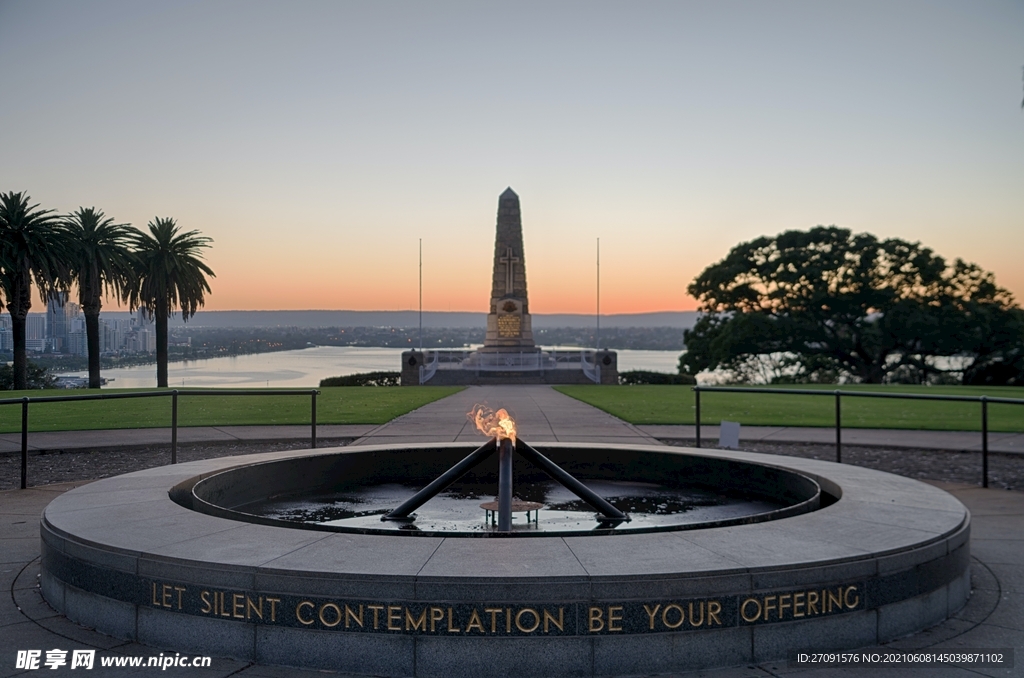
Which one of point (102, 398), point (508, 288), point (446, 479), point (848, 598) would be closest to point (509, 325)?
point (508, 288)

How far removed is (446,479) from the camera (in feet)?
22.6

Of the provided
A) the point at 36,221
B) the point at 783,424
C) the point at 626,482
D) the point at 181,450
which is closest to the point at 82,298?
the point at 36,221

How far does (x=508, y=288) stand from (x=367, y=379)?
11.4 meters

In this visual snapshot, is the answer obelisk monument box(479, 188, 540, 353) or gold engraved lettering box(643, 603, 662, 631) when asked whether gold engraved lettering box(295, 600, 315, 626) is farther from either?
obelisk monument box(479, 188, 540, 353)

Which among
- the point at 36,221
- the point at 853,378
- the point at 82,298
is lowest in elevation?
the point at 853,378

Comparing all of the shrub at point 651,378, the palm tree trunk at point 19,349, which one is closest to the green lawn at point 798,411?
the shrub at point 651,378

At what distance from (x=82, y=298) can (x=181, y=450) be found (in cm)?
3154

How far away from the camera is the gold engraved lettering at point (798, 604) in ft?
15.3

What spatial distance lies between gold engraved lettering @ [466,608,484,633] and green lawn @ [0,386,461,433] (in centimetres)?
1245

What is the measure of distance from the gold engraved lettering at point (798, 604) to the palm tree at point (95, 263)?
43071mm

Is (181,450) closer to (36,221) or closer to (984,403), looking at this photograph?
(984,403)

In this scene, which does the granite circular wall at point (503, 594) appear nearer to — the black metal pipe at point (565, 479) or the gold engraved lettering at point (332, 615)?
the gold engraved lettering at point (332, 615)

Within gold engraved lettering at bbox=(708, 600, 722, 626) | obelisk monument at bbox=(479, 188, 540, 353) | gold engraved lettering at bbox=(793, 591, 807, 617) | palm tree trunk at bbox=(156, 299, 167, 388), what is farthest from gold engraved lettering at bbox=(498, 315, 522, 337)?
gold engraved lettering at bbox=(708, 600, 722, 626)

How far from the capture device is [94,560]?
512 cm
